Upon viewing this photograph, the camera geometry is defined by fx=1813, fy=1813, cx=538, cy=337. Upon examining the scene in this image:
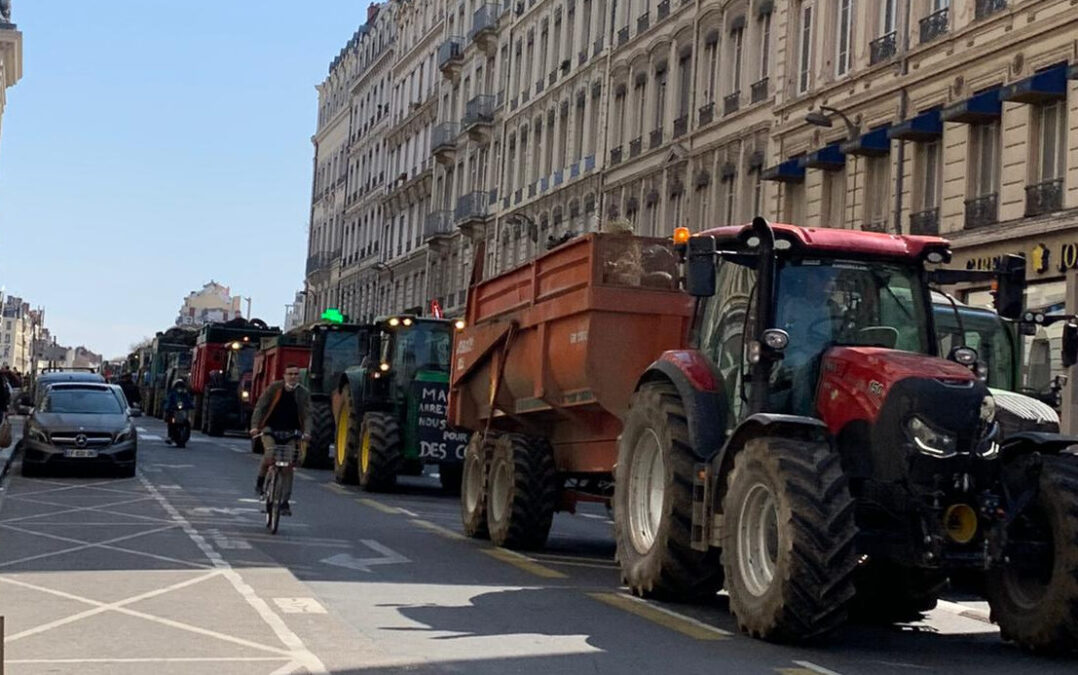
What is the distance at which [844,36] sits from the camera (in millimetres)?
37000

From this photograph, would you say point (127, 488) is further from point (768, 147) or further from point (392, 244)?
point (392, 244)

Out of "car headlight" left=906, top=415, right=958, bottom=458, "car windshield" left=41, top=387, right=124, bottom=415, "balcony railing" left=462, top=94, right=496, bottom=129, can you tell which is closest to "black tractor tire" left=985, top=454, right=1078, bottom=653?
"car headlight" left=906, top=415, right=958, bottom=458

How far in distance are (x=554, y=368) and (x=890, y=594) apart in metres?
4.46

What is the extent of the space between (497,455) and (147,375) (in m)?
60.0

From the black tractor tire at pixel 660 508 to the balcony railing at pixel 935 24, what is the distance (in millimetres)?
20796

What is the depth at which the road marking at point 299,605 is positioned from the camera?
463 inches

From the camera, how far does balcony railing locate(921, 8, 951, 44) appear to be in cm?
3250

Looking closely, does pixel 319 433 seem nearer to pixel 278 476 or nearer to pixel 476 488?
pixel 278 476

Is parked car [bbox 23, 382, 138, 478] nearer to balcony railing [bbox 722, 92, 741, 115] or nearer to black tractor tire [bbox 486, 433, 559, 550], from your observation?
black tractor tire [bbox 486, 433, 559, 550]

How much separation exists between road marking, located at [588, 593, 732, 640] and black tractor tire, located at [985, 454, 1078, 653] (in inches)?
68.1

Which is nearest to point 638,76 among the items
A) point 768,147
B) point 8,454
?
point 768,147

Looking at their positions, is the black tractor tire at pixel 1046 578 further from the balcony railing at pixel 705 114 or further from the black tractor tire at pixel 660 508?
the balcony railing at pixel 705 114

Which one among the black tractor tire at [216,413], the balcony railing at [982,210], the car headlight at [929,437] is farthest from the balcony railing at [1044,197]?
the black tractor tire at [216,413]

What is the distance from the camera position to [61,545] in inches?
643
